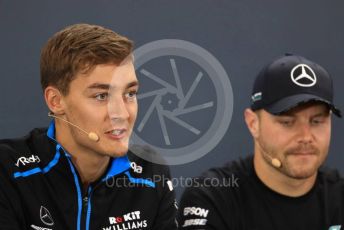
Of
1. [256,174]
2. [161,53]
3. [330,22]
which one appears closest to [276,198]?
[256,174]

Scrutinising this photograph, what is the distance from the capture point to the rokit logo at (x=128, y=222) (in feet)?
6.47

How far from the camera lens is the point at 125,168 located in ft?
6.70

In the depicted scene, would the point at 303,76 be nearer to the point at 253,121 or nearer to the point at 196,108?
the point at 253,121

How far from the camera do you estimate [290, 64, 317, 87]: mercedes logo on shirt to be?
181 centimetres

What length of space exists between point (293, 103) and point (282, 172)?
21 cm

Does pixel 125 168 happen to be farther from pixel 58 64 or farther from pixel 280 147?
pixel 280 147

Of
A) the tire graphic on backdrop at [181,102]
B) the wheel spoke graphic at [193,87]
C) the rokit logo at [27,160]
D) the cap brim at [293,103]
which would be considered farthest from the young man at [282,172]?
the wheel spoke graphic at [193,87]

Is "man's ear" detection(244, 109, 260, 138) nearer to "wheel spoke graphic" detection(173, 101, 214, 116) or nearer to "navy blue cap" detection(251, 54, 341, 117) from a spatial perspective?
"navy blue cap" detection(251, 54, 341, 117)

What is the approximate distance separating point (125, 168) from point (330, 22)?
1567 mm

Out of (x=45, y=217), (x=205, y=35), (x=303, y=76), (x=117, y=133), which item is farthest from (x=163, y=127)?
(x=303, y=76)

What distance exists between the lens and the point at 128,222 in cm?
199

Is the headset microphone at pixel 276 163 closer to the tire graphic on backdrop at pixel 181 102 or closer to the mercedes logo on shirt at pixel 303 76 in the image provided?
the mercedes logo on shirt at pixel 303 76

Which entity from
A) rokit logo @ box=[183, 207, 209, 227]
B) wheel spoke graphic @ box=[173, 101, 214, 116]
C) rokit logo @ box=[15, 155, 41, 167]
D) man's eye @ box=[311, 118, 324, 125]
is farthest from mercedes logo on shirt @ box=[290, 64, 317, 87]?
wheel spoke graphic @ box=[173, 101, 214, 116]

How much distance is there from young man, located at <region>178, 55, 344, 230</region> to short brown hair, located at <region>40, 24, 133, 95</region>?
48 cm
